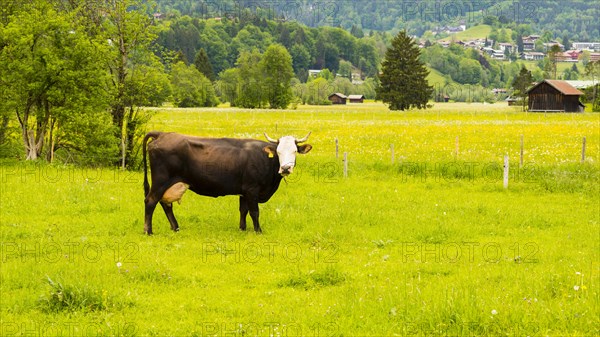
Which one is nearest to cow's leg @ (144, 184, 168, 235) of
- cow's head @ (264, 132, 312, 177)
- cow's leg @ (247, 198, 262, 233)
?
cow's leg @ (247, 198, 262, 233)

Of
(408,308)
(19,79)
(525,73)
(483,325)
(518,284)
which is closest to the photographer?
(483,325)

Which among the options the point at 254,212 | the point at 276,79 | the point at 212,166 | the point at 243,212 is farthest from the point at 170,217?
the point at 276,79

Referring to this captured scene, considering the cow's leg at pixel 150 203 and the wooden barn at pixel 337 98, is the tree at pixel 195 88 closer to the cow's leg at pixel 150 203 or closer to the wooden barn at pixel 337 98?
the wooden barn at pixel 337 98

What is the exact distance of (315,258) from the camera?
12.2 m

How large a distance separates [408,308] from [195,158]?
26.9 feet

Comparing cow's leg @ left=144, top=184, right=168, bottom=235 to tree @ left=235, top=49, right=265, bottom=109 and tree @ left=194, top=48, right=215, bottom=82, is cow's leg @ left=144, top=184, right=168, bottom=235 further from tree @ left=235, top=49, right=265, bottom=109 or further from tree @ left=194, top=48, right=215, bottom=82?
tree @ left=194, top=48, right=215, bottom=82

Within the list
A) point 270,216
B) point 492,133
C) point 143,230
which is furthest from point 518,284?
point 492,133

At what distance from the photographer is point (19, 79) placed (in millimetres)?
25484

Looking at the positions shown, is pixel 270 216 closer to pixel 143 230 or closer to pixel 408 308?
pixel 143 230

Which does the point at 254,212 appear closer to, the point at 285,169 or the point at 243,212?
the point at 243,212

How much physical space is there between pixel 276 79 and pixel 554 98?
180 ft

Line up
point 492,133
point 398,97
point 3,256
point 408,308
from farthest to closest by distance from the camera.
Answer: point 398,97, point 492,133, point 3,256, point 408,308

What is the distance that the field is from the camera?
8.27 metres

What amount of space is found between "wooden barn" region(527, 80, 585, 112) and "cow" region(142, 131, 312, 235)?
92.0 m
